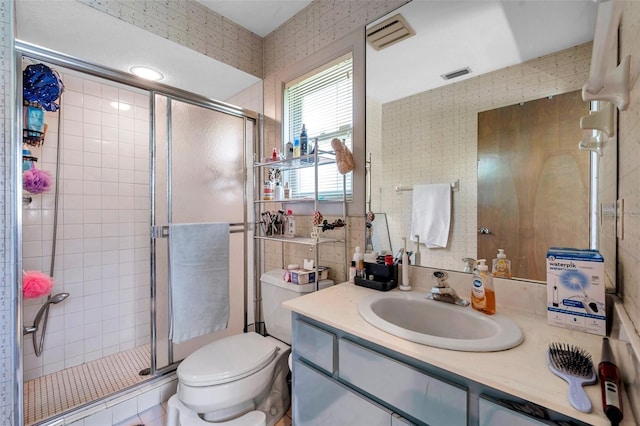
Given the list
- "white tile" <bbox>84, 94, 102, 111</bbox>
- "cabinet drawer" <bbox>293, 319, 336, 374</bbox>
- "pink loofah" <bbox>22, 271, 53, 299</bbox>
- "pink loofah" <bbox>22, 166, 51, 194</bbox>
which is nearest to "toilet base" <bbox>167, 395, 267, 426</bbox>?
"cabinet drawer" <bbox>293, 319, 336, 374</bbox>

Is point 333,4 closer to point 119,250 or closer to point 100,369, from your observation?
point 119,250

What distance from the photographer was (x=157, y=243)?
1.64 meters

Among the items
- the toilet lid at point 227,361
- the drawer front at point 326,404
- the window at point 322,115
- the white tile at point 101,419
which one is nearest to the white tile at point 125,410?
the white tile at point 101,419

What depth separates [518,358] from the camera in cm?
73

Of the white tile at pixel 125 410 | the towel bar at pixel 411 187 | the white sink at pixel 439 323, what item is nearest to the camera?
the white sink at pixel 439 323

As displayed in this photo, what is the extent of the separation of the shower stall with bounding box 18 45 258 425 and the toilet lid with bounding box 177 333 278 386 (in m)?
0.45

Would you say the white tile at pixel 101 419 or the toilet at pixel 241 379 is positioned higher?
the toilet at pixel 241 379

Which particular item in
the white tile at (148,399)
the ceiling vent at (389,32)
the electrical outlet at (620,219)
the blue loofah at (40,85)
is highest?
the ceiling vent at (389,32)

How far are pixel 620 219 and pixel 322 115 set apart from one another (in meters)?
1.50

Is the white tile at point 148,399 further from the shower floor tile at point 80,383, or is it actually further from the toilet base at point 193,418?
the toilet base at point 193,418

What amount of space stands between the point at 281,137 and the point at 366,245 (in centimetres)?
106

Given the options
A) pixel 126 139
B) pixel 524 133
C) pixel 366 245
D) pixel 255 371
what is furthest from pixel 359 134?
pixel 126 139

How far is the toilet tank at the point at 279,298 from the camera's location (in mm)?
1562

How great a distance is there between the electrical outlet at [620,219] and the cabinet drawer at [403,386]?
2.00ft
